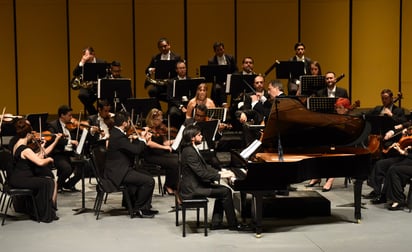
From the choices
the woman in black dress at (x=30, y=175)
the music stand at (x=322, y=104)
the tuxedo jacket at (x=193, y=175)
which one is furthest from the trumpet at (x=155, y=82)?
the tuxedo jacket at (x=193, y=175)

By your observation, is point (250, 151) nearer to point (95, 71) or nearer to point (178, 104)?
point (178, 104)

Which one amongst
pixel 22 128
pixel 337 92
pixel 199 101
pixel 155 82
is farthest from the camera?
pixel 155 82

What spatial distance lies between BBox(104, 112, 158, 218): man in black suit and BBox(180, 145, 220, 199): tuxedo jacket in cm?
105

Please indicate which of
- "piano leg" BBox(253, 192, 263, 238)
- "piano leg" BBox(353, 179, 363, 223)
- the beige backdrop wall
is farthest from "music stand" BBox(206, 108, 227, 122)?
the beige backdrop wall

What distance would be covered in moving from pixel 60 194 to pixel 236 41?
613 cm

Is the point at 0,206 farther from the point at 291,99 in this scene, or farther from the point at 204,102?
the point at 291,99

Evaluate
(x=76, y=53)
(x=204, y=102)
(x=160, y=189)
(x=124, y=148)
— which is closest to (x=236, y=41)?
(x=76, y=53)

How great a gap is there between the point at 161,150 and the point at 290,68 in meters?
3.22

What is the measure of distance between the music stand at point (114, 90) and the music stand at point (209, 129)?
274 centimetres

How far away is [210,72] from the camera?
13.5 meters

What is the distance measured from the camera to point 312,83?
12820mm

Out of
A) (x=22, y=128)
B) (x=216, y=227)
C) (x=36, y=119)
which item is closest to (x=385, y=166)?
(x=216, y=227)

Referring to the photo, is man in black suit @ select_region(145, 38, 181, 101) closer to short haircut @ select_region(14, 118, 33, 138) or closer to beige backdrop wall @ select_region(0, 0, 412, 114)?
beige backdrop wall @ select_region(0, 0, 412, 114)

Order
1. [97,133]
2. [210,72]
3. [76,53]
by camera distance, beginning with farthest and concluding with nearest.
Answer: [76,53]
[210,72]
[97,133]
